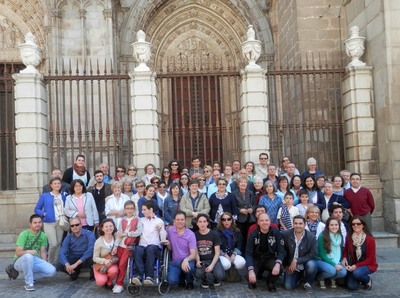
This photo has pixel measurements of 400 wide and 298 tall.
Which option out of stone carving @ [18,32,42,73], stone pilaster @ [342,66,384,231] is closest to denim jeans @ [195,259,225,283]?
stone pilaster @ [342,66,384,231]

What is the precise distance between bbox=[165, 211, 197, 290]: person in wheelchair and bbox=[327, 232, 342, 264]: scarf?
2097 millimetres

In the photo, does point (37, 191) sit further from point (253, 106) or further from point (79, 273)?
point (253, 106)

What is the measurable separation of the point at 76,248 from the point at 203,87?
6004 millimetres

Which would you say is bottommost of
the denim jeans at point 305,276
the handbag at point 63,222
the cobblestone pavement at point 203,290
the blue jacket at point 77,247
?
the cobblestone pavement at point 203,290

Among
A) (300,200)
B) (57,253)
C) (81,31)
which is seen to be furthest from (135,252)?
(81,31)

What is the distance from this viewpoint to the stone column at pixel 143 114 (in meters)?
11.3


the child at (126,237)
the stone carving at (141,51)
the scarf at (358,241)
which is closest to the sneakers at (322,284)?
the scarf at (358,241)

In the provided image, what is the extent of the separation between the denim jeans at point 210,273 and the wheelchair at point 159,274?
19.4 inches

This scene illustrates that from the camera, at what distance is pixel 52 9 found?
15.7m

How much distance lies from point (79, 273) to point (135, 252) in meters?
1.57

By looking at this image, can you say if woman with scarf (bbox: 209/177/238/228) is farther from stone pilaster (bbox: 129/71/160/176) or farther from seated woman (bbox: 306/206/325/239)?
stone pilaster (bbox: 129/71/160/176)

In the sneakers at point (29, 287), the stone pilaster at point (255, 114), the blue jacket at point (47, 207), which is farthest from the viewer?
the stone pilaster at point (255, 114)

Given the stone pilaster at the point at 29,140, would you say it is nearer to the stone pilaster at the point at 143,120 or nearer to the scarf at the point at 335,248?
the stone pilaster at the point at 143,120

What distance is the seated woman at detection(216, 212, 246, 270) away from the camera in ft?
25.3
